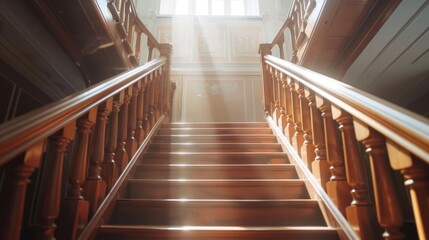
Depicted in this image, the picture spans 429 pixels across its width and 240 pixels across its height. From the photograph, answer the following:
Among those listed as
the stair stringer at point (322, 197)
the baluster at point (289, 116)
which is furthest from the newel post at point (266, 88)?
the stair stringer at point (322, 197)

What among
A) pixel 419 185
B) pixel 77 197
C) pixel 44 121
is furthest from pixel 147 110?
pixel 419 185

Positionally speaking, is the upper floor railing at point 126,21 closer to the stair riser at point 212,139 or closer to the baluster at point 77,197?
the stair riser at point 212,139

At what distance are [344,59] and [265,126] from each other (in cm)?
95

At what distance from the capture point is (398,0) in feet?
7.07

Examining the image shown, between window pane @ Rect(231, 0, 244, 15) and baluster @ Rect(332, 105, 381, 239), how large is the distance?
218 inches

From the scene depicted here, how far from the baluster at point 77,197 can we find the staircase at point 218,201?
187 mm

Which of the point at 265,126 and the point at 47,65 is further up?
the point at 47,65

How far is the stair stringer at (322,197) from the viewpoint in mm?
1292

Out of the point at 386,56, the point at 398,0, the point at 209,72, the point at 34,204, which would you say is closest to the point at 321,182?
the point at 398,0

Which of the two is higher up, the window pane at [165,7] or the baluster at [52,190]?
the window pane at [165,7]

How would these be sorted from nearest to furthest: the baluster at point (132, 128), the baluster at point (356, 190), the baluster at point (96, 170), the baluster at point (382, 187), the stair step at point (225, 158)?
the baluster at point (382, 187) < the baluster at point (356, 190) < the baluster at point (96, 170) < the baluster at point (132, 128) < the stair step at point (225, 158)

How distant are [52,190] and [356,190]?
106cm

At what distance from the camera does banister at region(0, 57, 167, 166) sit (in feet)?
2.51

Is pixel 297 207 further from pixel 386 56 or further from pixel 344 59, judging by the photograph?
pixel 386 56
